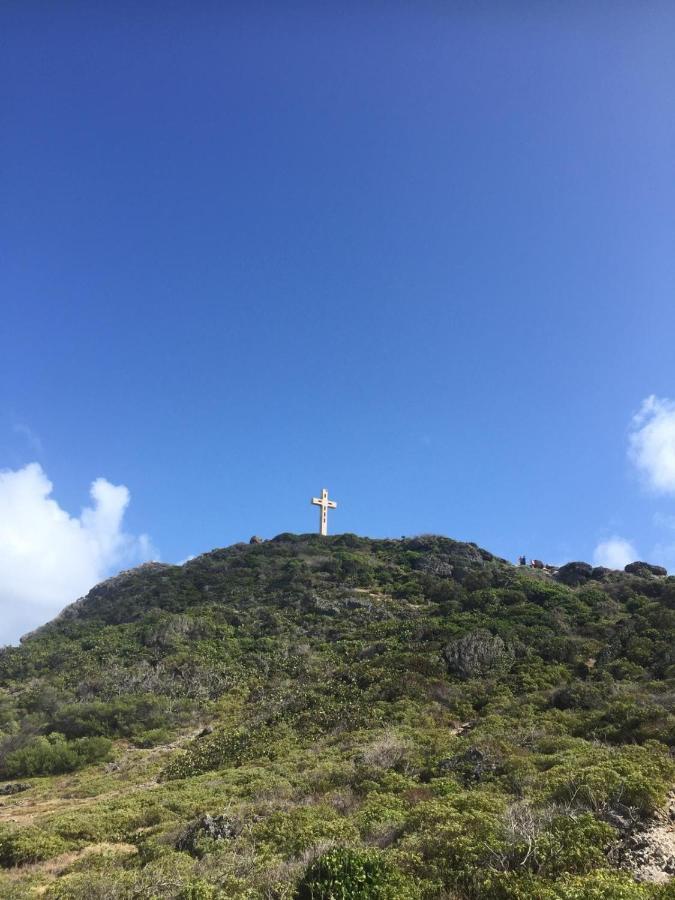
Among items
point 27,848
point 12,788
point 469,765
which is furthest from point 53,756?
point 469,765

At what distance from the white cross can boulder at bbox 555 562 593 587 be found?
75.7ft

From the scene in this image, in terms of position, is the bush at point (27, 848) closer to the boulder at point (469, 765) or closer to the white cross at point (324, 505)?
the boulder at point (469, 765)

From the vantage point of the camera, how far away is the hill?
758 centimetres

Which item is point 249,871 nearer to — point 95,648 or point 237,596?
point 95,648

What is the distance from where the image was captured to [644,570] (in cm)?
4803

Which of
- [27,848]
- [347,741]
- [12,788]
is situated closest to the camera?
[27,848]

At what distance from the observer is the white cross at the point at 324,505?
56.4 meters

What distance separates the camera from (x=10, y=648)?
4059cm


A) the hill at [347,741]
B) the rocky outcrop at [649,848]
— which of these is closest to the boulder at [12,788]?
the hill at [347,741]

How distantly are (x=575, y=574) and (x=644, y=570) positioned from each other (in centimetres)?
595

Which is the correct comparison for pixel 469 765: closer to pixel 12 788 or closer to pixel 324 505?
pixel 12 788

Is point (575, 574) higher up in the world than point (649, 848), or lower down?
higher up

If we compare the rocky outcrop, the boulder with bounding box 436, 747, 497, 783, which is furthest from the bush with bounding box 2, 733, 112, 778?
the rocky outcrop

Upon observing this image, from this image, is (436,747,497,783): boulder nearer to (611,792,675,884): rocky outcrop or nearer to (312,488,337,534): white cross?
(611,792,675,884): rocky outcrop
